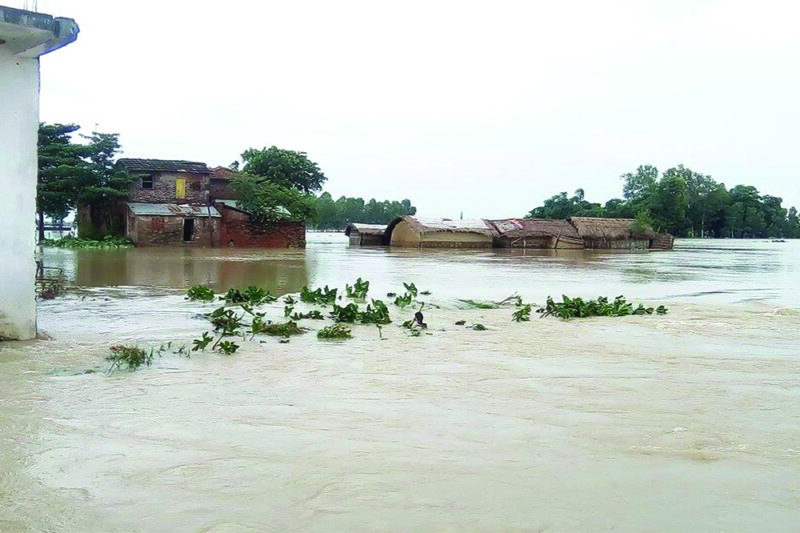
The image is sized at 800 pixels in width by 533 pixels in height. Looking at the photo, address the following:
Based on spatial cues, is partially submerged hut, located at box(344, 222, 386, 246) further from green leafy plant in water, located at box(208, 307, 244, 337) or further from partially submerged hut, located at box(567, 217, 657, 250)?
green leafy plant in water, located at box(208, 307, 244, 337)

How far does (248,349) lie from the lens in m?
7.63

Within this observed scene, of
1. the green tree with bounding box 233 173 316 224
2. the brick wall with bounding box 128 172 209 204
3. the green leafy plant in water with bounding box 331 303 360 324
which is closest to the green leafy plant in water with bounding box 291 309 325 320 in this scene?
the green leafy plant in water with bounding box 331 303 360 324

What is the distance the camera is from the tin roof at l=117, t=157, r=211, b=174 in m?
36.8

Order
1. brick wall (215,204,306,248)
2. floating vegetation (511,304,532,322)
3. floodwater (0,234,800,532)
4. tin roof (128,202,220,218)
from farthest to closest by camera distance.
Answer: brick wall (215,204,306,248) < tin roof (128,202,220,218) < floating vegetation (511,304,532,322) < floodwater (0,234,800,532)

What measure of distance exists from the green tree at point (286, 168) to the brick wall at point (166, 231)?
6.50 meters

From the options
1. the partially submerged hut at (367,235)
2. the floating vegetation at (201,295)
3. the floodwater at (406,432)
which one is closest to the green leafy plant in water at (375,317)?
the floodwater at (406,432)

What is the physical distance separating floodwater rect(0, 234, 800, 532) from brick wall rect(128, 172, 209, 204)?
2924 cm

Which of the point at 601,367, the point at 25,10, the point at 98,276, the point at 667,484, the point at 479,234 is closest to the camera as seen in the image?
the point at 667,484

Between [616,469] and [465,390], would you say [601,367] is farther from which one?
[616,469]

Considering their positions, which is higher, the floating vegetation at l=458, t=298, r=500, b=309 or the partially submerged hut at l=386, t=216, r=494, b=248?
the partially submerged hut at l=386, t=216, r=494, b=248

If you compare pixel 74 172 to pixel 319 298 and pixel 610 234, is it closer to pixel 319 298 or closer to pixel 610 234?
pixel 319 298

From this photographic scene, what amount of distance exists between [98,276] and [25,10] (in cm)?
1106

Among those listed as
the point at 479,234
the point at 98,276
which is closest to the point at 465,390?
the point at 98,276

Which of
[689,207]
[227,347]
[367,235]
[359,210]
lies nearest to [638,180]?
[689,207]
